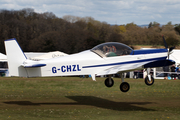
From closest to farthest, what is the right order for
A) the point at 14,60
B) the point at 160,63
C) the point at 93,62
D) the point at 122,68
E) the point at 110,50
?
the point at 160,63, the point at 14,60, the point at 122,68, the point at 93,62, the point at 110,50

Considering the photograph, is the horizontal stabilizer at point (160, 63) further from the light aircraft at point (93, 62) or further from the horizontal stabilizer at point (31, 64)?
the horizontal stabilizer at point (31, 64)

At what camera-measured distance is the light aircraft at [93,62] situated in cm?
1227

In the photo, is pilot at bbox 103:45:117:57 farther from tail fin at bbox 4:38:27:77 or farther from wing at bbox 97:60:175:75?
tail fin at bbox 4:38:27:77

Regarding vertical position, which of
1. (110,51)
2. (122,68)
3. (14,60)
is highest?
(110,51)

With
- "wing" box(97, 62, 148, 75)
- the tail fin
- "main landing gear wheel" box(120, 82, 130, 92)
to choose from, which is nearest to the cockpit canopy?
"wing" box(97, 62, 148, 75)

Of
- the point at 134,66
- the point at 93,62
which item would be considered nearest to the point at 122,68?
the point at 134,66

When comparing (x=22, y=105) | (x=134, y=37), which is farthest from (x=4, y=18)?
(x=22, y=105)

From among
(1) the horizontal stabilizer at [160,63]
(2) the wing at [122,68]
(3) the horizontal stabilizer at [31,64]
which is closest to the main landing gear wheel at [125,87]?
(2) the wing at [122,68]

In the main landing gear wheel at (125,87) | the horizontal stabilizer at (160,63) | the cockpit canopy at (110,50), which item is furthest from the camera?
the cockpit canopy at (110,50)

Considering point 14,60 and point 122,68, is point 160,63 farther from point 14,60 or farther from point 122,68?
point 14,60

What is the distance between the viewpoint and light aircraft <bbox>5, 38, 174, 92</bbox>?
12.3 meters

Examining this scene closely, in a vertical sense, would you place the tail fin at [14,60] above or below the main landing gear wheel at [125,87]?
above

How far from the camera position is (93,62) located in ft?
42.0

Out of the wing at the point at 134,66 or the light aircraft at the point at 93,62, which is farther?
the light aircraft at the point at 93,62
